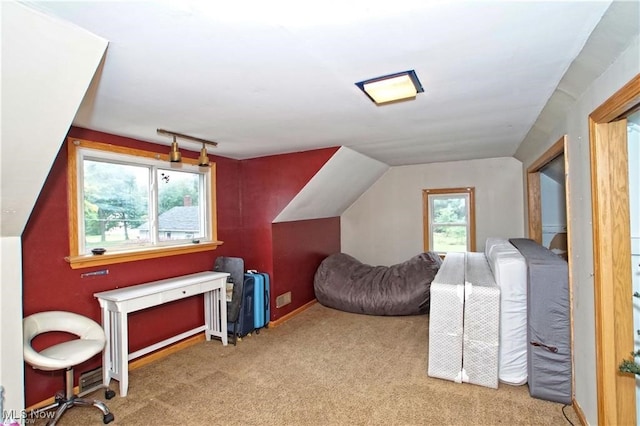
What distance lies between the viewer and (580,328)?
2115mm

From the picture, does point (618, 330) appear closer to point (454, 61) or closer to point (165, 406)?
point (454, 61)

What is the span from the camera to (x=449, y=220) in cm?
524

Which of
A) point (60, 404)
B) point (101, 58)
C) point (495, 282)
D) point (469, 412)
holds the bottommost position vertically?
point (469, 412)

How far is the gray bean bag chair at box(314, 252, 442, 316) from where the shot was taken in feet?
14.1

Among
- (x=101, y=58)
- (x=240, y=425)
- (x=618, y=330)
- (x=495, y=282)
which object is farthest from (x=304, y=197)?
(x=618, y=330)

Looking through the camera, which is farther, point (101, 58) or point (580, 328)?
point (580, 328)

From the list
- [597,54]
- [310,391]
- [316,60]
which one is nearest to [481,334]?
[310,391]

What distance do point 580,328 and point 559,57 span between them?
5.48 feet

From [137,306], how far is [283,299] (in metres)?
1.94

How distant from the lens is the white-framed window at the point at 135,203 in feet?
8.98

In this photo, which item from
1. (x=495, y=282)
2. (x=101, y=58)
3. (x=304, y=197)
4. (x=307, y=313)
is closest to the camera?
(x=101, y=58)

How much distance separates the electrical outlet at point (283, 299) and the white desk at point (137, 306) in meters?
0.81

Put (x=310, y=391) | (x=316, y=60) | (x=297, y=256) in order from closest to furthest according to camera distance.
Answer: (x=316, y=60), (x=310, y=391), (x=297, y=256)

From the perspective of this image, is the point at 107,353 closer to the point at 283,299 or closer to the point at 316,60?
the point at 283,299
